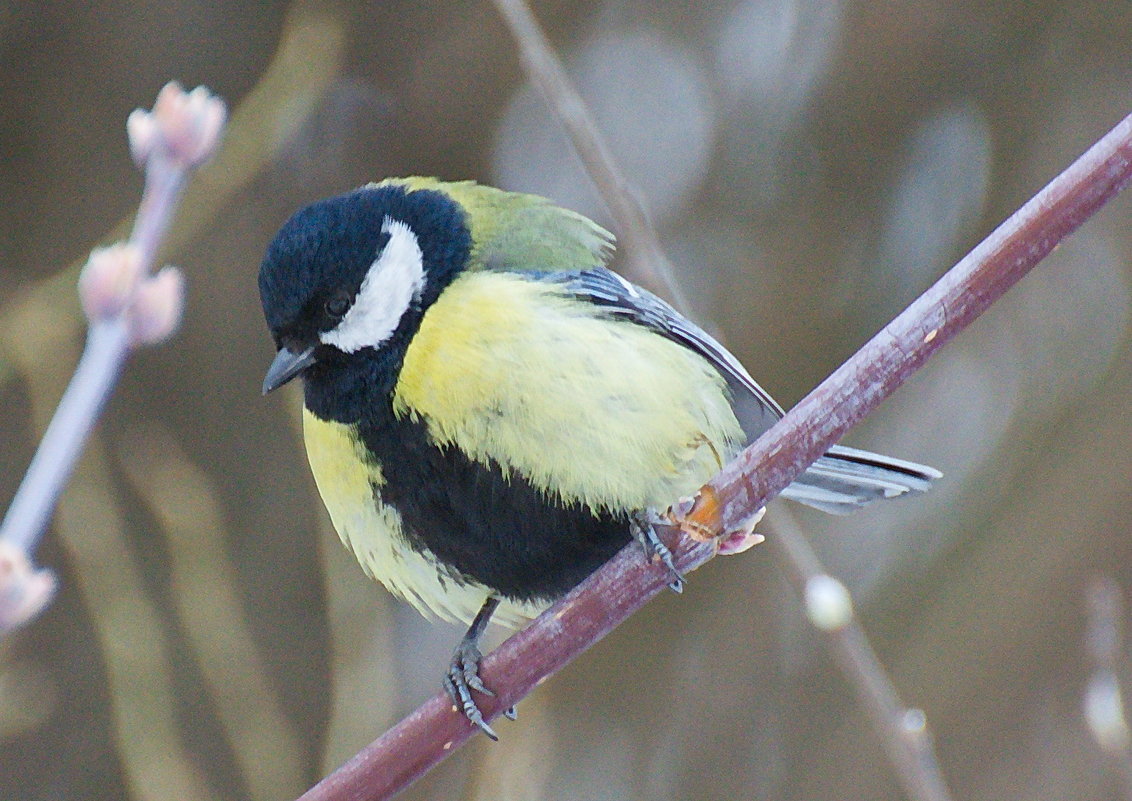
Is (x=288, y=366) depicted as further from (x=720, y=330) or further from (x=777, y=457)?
(x=720, y=330)

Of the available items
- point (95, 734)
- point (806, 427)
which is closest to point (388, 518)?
point (806, 427)

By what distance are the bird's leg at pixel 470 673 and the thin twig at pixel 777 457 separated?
0.15ft

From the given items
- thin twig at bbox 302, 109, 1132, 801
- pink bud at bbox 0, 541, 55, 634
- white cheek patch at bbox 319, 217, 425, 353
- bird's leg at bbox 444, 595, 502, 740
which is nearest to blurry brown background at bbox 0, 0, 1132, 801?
bird's leg at bbox 444, 595, 502, 740

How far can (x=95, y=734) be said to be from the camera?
3023 millimetres

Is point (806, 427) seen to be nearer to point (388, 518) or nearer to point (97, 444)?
point (388, 518)

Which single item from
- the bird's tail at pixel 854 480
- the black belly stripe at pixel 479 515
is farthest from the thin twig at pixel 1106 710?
the black belly stripe at pixel 479 515

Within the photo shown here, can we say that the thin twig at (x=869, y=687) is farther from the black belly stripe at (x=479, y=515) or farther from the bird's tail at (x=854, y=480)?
the bird's tail at (x=854, y=480)

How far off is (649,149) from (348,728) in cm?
168

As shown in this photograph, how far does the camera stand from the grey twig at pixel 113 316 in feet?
2.25

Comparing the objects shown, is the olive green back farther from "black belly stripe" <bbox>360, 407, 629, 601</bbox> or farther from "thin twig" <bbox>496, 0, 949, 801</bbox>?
"thin twig" <bbox>496, 0, 949, 801</bbox>

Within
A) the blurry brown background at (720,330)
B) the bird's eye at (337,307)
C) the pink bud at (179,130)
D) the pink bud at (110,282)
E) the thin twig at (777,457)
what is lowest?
the blurry brown background at (720,330)

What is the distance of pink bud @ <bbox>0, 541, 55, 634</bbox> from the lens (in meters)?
0.70

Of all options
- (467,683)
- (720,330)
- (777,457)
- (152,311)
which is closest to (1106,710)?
(777,457)

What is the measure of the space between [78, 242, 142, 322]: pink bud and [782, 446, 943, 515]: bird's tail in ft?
3.83
